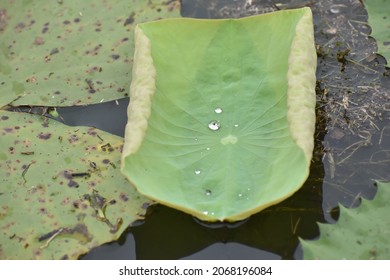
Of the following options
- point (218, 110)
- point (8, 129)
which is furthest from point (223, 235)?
point (8, 129)

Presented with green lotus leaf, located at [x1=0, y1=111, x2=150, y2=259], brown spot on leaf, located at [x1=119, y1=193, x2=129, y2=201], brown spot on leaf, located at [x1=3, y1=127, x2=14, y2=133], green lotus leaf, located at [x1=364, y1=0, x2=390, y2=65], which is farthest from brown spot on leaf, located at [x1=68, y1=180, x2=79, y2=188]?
green lotus leaf, located at [x1=364, y1=0, x2=390, y2=65]

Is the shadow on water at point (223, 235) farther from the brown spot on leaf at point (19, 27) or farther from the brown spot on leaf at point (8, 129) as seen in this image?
the brown spot on leaf at point (19, 27)

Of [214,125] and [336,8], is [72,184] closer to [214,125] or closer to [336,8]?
[214,125]

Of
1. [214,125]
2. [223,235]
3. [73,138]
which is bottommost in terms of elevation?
[223,235]

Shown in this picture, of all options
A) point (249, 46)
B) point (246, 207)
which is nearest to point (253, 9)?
point (249, 46)

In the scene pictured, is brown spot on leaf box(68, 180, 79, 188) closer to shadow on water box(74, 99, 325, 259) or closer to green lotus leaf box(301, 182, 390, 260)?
shadow on water box(74, 99, 325, 259)

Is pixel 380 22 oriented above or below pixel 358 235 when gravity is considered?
above
